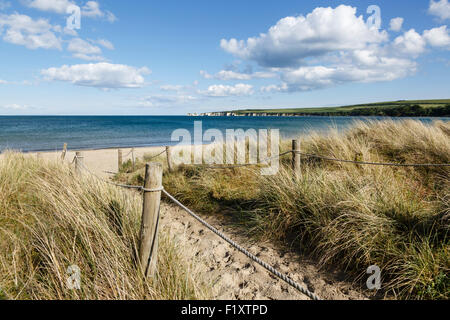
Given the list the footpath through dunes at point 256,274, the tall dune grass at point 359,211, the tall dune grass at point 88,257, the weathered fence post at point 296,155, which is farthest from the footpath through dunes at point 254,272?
the weathered fence post at point 296,155

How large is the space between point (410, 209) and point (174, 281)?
2944mm

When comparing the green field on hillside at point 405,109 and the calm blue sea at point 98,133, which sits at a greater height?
the green field on hillside at point 405,109

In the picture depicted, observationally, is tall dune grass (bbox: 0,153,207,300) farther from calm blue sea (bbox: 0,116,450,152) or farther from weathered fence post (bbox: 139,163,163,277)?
calm blue sea (bbox: 0,116,450,152)

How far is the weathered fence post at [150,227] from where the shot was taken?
2227 mm

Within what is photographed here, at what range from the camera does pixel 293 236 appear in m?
3.83

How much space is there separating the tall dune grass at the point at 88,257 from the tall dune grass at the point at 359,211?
179 cm

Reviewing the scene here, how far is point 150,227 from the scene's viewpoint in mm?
2277

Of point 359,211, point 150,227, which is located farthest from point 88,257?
point 359,211

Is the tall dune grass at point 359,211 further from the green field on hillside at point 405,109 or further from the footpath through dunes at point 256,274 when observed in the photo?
the green field on hillside at point 405,109

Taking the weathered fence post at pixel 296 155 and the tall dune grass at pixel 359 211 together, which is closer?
the tall dune grass at pixel 359 211

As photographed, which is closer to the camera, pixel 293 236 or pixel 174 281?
pixel 174 281

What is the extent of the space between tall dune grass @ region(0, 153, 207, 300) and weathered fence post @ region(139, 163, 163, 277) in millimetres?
107
